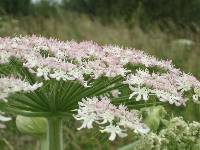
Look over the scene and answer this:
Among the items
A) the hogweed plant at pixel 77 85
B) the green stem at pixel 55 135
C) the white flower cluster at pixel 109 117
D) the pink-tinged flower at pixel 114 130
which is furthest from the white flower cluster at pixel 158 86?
the green stem at pixel 55 135

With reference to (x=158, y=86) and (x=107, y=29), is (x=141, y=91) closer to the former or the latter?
(x=158, y=86)

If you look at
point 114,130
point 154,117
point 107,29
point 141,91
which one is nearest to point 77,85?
point 141,91

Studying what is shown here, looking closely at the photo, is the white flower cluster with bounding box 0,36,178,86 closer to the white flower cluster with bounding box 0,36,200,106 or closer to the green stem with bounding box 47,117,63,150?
the white flower cluster with bounding box 0,36,200,106

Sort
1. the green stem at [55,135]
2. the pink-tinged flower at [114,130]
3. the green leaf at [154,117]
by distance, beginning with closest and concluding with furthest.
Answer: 1. the pink-tinged flower at [114,130]
2. the green stem at [55,135]
3. the green leaf at [154,117]

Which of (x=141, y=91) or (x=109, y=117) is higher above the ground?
(x=141, y=91)

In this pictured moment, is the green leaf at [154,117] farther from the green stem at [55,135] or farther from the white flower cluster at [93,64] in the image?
the green stem at [55,135]

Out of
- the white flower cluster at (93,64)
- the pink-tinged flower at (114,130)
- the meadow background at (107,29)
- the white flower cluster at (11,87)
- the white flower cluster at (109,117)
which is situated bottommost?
the pink-tinged flower at (114,130)

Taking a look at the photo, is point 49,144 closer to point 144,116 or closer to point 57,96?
point 57,96

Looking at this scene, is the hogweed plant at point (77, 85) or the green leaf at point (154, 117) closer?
the hogweed plant at point (77, 85)

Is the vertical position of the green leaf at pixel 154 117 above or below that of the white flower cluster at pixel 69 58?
below
